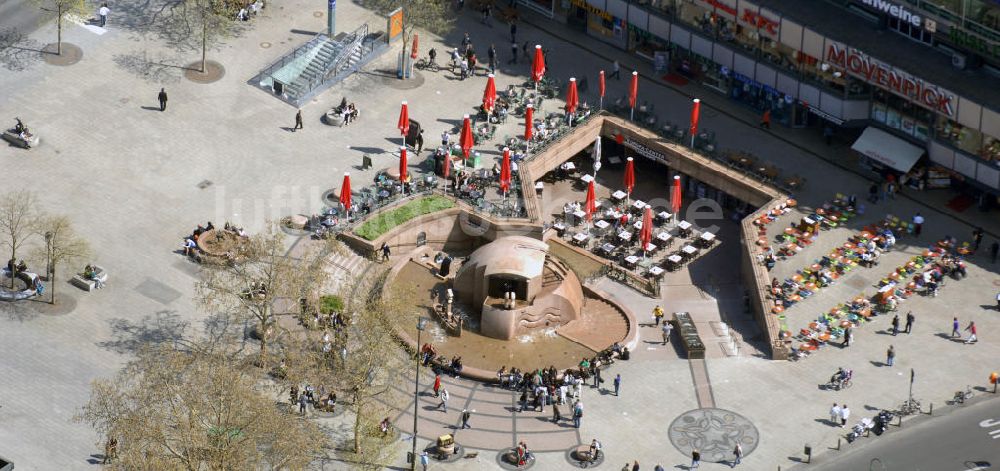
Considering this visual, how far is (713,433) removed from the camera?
146m

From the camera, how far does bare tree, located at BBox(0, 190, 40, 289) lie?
491 ft

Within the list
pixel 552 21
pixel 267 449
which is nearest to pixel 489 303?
pixel 267 449

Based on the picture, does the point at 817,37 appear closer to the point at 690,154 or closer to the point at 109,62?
the point at 690,154

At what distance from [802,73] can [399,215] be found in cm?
3212

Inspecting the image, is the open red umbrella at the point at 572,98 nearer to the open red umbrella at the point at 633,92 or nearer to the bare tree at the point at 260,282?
the open red umbrella at the point at 633,92

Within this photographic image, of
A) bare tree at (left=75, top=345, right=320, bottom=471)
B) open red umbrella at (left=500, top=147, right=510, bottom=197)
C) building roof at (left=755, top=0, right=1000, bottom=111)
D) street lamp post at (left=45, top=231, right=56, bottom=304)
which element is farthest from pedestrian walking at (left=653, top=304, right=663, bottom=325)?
street lamp post at (left=45, top=231, right=56, bottom=304)

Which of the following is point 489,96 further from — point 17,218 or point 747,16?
point 17,218

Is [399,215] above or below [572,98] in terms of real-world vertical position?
below

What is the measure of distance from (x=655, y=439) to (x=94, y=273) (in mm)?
37885

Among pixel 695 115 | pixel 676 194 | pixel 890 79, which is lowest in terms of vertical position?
pixel 676 194

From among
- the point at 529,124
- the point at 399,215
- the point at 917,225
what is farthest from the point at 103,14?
the point at 917,225

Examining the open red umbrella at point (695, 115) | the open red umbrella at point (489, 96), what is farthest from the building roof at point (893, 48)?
the open red umbrella at point (489, 96)

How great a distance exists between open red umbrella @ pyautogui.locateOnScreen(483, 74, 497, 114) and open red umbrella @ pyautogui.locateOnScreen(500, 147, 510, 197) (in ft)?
17.3

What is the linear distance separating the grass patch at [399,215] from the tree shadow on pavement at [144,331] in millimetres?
15824
